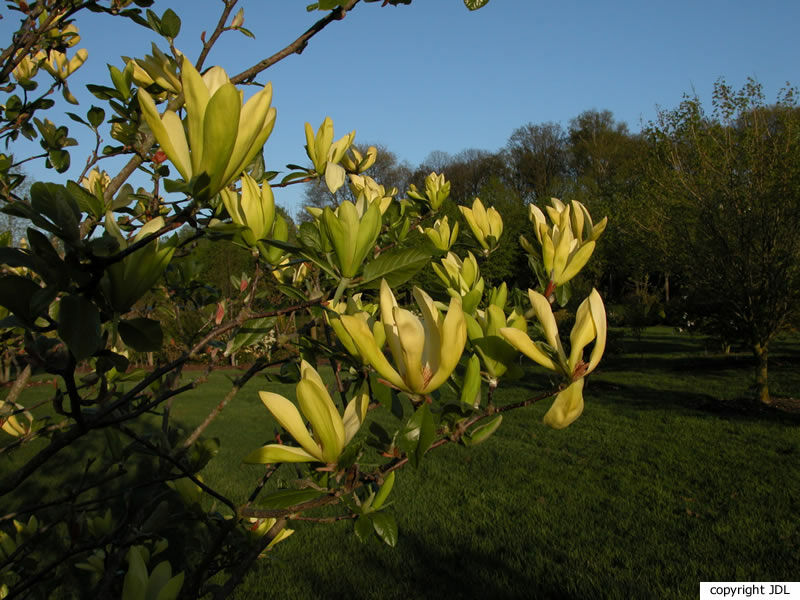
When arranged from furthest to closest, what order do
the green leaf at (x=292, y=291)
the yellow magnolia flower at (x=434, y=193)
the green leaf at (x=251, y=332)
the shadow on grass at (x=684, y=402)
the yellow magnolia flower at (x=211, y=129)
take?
the shadow on grass at (x=684, y=402) < the yellow magnolia flower at (x=434, y=193) < the green leaf at (x=251, y=332) < the green leaf at (x=292, y=291) < the yellow magnolia flower at (x=211, y=129)

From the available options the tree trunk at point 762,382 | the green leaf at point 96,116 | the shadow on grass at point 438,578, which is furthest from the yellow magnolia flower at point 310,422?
the tree trunk at point 762,382

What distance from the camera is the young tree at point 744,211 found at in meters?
7.18

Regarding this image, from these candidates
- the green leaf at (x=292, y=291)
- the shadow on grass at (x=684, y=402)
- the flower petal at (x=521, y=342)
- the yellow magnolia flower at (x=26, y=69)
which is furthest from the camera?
the shadow on grass at (x=684, y=402)

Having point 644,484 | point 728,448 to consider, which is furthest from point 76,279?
point 728,448

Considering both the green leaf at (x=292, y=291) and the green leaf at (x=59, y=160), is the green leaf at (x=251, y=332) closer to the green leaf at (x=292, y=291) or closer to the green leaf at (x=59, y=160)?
the green leaf at (x=292, y=291)

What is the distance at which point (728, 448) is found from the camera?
5.33 meters

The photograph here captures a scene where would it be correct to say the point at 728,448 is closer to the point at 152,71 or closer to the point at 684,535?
the point at 684,535

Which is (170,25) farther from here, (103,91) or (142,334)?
(142,334)

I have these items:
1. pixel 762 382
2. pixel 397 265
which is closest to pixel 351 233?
pixel 397 265

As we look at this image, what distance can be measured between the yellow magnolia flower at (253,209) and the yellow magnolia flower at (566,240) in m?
0.48

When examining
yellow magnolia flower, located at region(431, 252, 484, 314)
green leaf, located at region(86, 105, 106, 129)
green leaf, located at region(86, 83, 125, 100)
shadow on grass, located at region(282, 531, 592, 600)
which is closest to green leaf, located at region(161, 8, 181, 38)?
green leaf, located at region(86, 83, 125, 100)

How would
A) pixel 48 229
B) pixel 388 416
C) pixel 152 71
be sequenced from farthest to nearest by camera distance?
1. pixel 388 416
2. pixel 152 71
3. pixel 48 229

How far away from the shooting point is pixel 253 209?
2.50 feet

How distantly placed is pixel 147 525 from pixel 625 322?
56.9 feet
